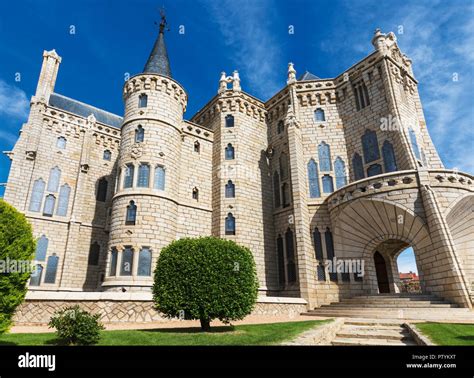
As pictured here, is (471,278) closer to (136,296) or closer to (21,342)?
(136,296)

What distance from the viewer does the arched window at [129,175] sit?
64.1 feet

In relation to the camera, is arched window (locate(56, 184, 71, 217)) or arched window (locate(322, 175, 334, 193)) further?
arched window (locate(56, 184, 71, 217))

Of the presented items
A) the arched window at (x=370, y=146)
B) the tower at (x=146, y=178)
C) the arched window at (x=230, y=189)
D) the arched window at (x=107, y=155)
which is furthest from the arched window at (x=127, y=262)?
the arched window at (x=370, y=146)

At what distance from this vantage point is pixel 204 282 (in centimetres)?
990

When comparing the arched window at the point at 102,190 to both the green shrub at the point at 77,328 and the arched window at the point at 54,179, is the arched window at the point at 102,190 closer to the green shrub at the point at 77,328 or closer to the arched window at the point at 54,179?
the arched window at the point at 54,179

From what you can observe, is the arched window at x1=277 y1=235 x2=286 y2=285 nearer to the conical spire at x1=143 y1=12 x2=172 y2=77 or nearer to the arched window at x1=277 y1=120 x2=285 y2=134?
the arched window at x1=277 y1=120 x2=285 y2=134

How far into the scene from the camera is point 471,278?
1510 centimetres

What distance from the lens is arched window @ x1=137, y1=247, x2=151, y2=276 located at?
56.9 feet

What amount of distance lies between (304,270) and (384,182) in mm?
7274

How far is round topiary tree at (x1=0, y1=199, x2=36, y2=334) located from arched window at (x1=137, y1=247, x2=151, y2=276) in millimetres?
10877

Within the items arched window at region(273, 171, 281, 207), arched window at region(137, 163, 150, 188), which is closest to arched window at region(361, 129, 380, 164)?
arched window at region(273, 171, 281, 207)

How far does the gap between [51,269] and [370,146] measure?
25128mm

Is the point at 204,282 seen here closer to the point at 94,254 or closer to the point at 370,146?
the point at 370,146
